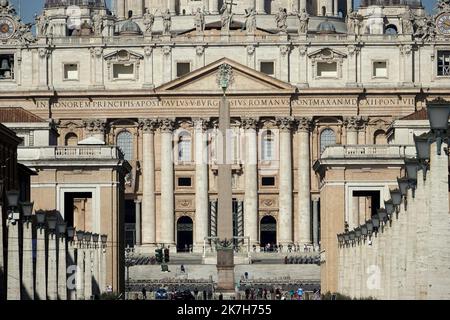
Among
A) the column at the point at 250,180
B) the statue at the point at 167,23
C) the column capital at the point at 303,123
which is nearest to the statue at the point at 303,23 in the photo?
the column capital at the point at 303,123

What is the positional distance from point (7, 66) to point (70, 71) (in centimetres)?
509

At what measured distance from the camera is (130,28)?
172 meters

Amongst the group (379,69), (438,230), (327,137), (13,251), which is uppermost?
(379,69)

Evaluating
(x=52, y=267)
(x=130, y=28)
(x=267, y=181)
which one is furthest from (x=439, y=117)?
(x=130, y=28)

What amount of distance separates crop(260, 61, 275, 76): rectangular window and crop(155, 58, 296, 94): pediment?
8.66 ft

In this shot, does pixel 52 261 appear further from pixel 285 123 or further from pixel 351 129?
pixel 351 129

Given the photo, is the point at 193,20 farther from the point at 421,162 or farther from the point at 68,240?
the point at 421,162

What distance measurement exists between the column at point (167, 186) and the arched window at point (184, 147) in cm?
88

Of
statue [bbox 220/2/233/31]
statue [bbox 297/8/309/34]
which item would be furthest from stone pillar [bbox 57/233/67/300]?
statue [bbox 297/8/309/34]

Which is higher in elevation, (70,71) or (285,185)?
(70,71)

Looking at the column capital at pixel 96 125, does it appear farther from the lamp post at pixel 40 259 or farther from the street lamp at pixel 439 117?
the street lamp at pixel 439 117

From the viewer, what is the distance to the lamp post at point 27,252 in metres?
62.4

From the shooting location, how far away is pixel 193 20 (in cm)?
17900

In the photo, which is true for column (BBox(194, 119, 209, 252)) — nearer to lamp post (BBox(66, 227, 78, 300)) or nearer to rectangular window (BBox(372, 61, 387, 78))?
rectangular window (BBox(372, 61, 387, 78))
